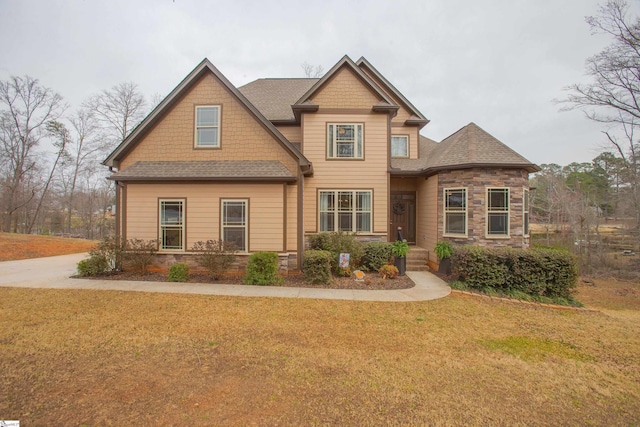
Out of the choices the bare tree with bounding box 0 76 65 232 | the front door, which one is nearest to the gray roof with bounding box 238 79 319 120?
the front door

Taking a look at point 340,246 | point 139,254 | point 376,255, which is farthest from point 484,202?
point 139,254

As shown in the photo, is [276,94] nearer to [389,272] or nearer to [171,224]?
[171,224]

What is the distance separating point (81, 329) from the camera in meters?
4.87

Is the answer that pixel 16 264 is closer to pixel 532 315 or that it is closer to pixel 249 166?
pixel 249 166

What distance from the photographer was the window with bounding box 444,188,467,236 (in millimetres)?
10261

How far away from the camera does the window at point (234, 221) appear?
9289 millimetres

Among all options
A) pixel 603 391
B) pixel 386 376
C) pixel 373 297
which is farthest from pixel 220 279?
pixel 603 391

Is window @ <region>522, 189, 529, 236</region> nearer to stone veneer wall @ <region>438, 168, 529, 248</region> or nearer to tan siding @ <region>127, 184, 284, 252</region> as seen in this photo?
stone veneer wall @ <region>438, 168, 529, 248</region>

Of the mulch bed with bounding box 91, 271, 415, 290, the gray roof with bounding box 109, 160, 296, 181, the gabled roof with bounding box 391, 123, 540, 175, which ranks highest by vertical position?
the gabled roof with bounding box 391, 123, 540, 175

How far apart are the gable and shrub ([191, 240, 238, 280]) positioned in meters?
6.94

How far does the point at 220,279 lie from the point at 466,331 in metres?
7.09

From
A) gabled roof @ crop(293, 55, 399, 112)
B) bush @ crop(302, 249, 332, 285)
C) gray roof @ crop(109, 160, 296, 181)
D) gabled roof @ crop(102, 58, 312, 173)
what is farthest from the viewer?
gabled roof @ crop(293, 55, 399, 112)

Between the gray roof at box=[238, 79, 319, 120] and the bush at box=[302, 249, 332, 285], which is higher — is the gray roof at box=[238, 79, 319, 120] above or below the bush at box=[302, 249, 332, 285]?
above

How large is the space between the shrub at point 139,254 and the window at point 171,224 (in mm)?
393
